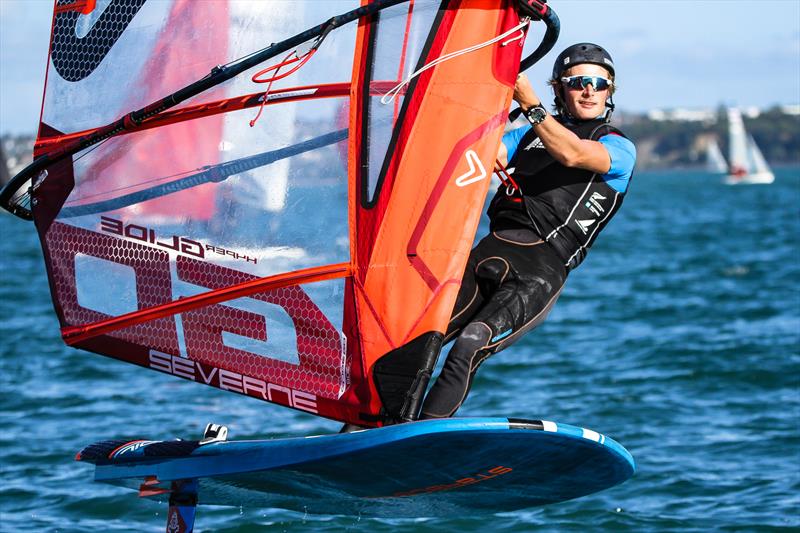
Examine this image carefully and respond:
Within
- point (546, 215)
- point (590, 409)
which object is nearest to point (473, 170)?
point (546, 215)

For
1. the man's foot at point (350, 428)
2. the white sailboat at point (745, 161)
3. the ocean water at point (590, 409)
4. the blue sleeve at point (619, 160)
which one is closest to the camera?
the blue sleeve at point (619, 160)

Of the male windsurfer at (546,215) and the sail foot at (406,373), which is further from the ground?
the male windsurfer at (546,215)

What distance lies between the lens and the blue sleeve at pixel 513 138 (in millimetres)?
5422

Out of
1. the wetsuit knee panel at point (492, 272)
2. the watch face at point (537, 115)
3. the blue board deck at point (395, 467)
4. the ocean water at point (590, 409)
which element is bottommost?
the ocean water at point (590, 409)

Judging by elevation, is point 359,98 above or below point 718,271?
above

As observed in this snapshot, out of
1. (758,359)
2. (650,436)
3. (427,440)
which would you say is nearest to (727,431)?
(650,436)

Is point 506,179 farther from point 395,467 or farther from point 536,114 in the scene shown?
point 395,467

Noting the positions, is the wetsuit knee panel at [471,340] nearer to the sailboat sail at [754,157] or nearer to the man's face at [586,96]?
the man's face at [586,96]

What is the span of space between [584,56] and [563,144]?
0.52 meters

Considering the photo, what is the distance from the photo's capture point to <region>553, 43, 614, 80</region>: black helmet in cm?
509

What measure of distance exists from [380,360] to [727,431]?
595cm

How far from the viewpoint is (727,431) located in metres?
10.2

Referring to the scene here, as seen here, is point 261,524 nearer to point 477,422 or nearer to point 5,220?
point 477,422

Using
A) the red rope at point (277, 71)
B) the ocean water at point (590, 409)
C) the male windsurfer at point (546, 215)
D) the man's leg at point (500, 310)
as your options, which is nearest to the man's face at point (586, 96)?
the male windsurfer at point (546, 215)
